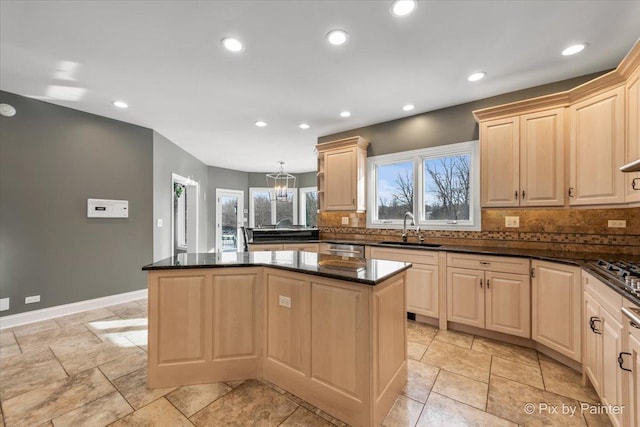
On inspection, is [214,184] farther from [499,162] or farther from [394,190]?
[499,162]

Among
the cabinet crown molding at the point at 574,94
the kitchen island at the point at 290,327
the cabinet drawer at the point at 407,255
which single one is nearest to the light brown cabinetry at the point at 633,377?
the kitchen island at the point at 290,327

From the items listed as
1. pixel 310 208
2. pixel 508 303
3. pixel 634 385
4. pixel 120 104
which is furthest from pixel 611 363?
pixel 310 208

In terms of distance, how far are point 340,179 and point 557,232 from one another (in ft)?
8.86

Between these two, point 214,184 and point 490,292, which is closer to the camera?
point 490,292

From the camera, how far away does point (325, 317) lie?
177 centimetres

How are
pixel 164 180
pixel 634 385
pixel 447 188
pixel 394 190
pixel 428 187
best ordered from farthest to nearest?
pixel 164 180 < pixel 394 190 < pixel 428 187 < pixel 447 188 < pixel 634 385

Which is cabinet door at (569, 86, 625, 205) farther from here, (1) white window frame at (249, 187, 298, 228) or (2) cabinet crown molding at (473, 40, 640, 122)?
(1) white window frame at (249, 187, 298, 228)

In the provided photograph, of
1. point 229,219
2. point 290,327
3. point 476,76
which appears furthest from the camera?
point 229,219

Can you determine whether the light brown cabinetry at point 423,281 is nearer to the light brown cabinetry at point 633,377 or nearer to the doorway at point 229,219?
the light brown cabinetry at point 633,377

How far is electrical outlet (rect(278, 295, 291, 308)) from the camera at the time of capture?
6.40 ft

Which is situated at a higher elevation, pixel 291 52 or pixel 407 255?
pixel 291 52

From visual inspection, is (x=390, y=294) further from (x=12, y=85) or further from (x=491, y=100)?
(x=12, y=85)

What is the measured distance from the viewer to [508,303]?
8.73 ft

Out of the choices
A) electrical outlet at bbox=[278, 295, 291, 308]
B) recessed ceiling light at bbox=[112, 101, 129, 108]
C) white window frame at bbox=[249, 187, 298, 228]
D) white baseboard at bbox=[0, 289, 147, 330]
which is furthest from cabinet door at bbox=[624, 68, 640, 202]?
white window frame at bbox=[249, 187, 298, 228]
